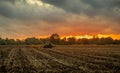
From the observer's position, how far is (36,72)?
15609 millimetres

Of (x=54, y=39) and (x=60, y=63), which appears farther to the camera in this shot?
(x=54, y=39)

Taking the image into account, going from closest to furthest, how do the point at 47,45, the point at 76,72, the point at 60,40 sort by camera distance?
the point at 76,72 < the point at 47,45 < the point at 60,40

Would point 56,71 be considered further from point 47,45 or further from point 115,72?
point 47,45

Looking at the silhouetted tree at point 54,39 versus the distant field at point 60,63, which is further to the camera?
the silhouetted tree at point 54,39

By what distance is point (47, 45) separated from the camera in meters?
76.8

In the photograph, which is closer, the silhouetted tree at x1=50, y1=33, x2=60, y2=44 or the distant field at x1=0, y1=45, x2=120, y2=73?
the distant field at x1=0, y1=45, x2=120, y2=73

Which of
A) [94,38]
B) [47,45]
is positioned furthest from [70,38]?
[47,45]

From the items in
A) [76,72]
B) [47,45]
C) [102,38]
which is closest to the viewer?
[76,72]

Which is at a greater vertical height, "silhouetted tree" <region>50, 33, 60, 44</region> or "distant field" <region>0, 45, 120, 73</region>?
"silhouetted tree" <region>50, 33, 60, 44</region>

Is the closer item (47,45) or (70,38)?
(47,45)

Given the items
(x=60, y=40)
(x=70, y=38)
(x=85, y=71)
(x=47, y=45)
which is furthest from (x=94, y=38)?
(x=85, y=71)

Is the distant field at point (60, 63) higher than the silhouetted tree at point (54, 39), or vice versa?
the silhouetted tree at point (54, 39)

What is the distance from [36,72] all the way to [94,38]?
150 m

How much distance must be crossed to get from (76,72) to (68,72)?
21.7 inches
